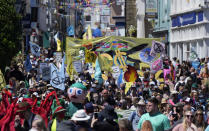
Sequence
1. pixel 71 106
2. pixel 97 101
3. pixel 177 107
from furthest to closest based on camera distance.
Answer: pixel 97 101 < pixel 177 107 < pixel 71 106

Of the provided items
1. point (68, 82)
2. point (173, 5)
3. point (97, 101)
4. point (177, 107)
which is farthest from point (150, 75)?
point (173, 5)

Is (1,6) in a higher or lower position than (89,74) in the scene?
higher

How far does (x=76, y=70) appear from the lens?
21391 mm

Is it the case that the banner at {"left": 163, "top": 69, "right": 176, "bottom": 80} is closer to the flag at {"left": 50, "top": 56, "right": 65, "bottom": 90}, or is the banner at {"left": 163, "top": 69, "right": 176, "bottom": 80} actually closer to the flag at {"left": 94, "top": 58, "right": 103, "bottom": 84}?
the flag at {"left": 94, "top": 58, "right": 103, "bottom": 84}

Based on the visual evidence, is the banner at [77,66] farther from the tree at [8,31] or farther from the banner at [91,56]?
the tree at [8,31]

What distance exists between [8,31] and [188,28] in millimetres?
15195

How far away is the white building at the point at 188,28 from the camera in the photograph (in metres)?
35.9

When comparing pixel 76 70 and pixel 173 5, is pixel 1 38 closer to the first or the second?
pixel 76 70

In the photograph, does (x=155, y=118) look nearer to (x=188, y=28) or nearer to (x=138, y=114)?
(x=138, y=114)

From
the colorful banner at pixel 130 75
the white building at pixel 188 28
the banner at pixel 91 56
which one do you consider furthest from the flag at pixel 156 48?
the white building at pixel 188 28

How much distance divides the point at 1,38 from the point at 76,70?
678 cm

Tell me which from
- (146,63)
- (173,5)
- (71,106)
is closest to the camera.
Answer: (71,106)

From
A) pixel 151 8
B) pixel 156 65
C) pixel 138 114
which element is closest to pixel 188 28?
pixel 151 8

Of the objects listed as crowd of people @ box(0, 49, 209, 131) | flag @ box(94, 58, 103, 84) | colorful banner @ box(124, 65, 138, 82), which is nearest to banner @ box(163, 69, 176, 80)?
flag @ box(94, 58, 103, 84)
